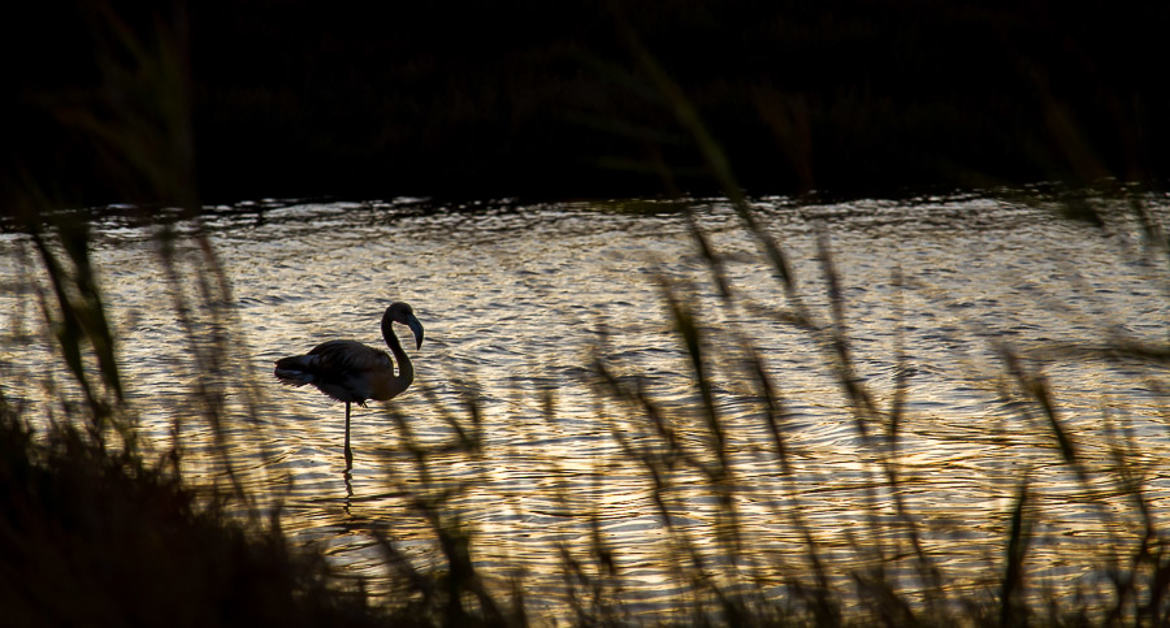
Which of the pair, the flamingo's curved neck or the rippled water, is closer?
the rippled water

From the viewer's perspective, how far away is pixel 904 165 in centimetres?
1631

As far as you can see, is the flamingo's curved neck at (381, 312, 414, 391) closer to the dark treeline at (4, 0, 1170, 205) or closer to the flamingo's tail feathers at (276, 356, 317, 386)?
the flamingo's tail feathers at (276, 356, 317, 386)

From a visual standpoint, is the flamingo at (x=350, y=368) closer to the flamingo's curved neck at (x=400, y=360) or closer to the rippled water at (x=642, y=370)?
the flamingo's curved neck at (x=400, y=360)

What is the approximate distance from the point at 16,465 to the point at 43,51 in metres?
15.9

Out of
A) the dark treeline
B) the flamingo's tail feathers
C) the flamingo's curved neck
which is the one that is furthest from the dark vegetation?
the flamingo's curved neck

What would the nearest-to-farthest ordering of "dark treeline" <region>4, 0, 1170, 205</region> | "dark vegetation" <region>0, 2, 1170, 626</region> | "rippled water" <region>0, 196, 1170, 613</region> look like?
1. "dark vegetation" <region>0, 2, 1170, 626</region>
2. "rippled water" <region>0, 196, 1170, 613</region>
3. "dark treeline" <region>4, 0, 1170, 205</region>

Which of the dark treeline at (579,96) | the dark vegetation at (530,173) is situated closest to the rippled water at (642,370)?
the dark vegetation at (530,173)

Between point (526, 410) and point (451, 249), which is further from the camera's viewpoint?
point (451, 249)

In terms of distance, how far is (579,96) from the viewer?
57.4ft

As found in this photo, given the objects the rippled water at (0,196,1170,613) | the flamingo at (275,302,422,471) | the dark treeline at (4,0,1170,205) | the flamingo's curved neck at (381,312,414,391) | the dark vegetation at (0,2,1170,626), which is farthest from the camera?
the dark treeline at (4,0,1170,205)

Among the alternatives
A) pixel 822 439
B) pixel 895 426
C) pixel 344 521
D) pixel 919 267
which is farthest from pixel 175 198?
pixel 919 267

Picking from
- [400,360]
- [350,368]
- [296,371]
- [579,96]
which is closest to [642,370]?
[400,360]

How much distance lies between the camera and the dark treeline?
16.0 m

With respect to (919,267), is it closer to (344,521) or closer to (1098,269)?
(1098,269)
